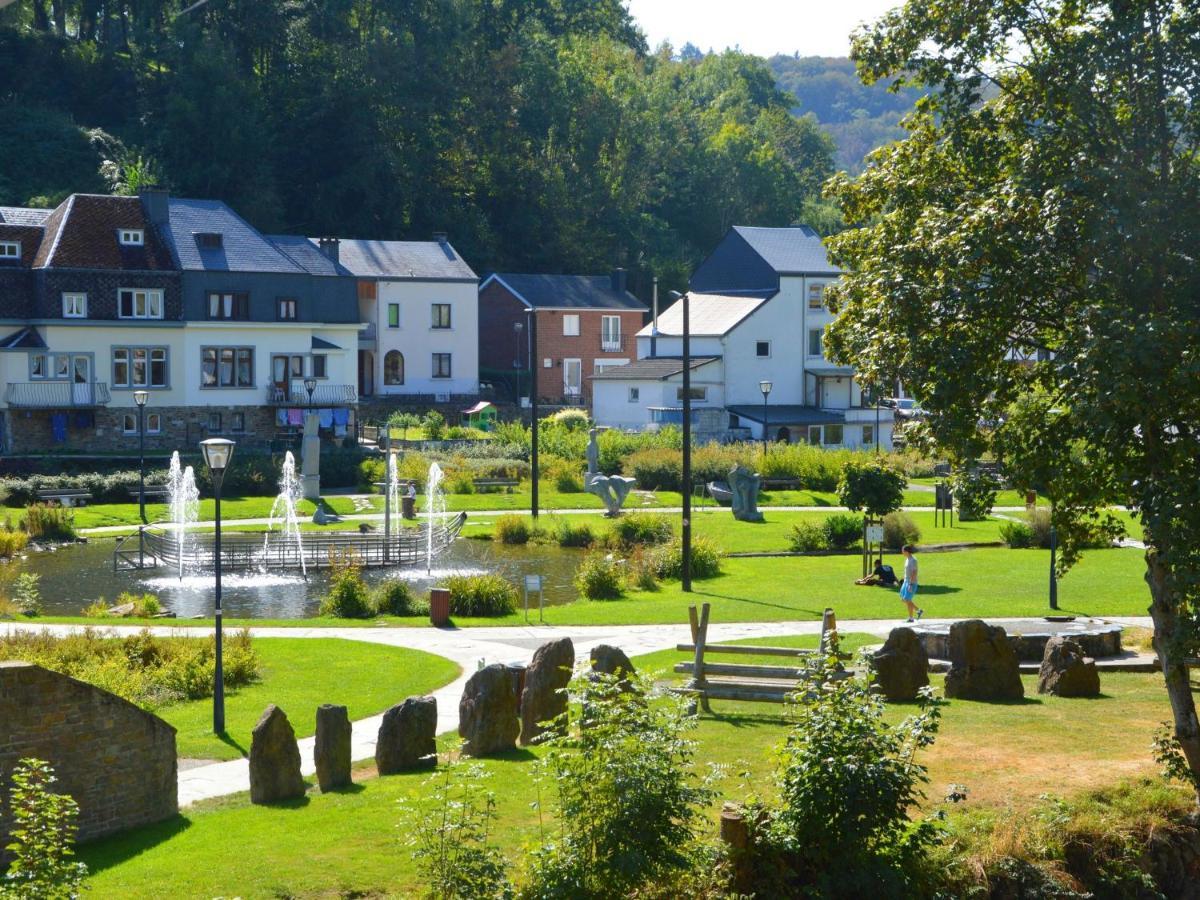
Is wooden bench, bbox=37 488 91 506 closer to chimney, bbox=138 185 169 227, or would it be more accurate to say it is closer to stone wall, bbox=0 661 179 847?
chimney, bbox=138 185 169 227

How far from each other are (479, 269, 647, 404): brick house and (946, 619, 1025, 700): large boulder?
2412 inches

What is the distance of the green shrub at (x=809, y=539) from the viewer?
40156 millimetres

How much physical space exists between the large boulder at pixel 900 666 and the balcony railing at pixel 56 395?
146 feet

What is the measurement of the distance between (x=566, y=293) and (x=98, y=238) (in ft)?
102

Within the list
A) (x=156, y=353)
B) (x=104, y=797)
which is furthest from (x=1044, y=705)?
(x=156, y=353)

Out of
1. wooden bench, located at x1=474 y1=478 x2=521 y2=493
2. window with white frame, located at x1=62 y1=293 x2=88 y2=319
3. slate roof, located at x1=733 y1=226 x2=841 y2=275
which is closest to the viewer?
wooden bench, located at x1=474 y1=478 x2=521 y2=493

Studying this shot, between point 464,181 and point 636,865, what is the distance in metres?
83.9

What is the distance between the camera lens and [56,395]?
5691 centimetres

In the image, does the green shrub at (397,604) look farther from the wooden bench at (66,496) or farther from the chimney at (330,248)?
the chimney at (330,248)

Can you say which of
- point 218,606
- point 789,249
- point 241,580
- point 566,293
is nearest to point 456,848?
point 218,606

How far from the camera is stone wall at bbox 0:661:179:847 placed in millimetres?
13914

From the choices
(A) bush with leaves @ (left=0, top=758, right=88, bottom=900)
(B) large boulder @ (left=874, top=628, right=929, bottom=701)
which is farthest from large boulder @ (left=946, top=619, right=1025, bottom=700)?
(A) bush with leaves @ (left=0, top=758, right=88, bottom=900)

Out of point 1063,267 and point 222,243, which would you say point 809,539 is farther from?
point 222,243

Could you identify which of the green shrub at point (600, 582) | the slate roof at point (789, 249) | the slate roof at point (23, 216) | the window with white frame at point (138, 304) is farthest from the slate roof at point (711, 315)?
the green shrub at point (600, 582)
